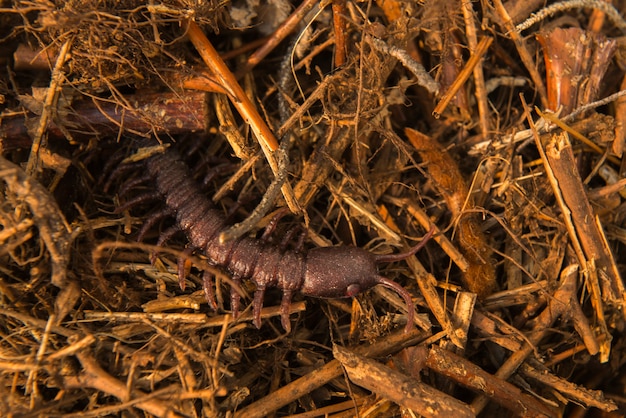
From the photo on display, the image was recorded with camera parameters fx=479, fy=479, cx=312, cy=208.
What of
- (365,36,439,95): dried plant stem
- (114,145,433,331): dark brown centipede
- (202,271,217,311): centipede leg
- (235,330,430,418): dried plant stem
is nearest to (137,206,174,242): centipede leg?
(114,145,433,331): dark brown centipede

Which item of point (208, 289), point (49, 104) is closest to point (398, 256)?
point (208, 289)

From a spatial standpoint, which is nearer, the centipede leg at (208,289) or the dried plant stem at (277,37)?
the centipede leg at (208,289)

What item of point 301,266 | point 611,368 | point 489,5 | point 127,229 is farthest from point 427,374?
point 489,5

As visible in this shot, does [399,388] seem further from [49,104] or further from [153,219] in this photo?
[49,104]

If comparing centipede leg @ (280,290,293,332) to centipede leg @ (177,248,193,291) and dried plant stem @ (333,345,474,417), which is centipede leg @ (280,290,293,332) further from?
centipede leg @ (177,248,193,291)

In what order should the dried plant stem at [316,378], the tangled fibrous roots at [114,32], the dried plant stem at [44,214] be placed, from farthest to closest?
the dried plant stem at [316,378], the tangled fibrous roots at [114,32], the dried plant stem at [44,214]

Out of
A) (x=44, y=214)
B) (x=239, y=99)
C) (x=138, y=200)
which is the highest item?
(x=239, y=99)

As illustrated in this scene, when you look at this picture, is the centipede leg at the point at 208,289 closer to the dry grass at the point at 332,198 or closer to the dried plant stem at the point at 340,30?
the dry grass at the point at 332,198

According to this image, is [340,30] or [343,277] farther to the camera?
[340,30]


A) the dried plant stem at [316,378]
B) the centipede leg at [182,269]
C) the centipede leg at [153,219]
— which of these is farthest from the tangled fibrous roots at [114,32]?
the dried plant stem at [316,378]
